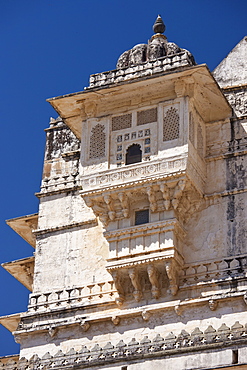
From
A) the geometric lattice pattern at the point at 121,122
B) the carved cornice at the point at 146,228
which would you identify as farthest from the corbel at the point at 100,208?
the geometric lattice pattern at the point at 121,122

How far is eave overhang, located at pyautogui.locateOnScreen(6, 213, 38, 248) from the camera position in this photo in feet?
88.4

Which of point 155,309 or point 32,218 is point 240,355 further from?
point 32,218

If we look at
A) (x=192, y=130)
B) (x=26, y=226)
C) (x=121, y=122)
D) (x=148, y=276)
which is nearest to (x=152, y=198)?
(x=148, y=276)

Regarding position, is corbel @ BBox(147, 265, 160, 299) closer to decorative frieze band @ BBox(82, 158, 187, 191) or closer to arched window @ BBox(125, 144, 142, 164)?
decorative frieze band @ BBox(82, 158, 187, 191)

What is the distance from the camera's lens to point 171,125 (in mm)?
24703

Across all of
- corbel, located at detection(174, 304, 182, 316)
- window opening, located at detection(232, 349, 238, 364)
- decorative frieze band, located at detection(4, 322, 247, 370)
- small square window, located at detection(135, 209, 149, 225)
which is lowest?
window opening, located at detection(232, 349, 238, 364)

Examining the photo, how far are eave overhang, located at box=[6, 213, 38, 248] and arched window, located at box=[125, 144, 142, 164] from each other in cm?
296

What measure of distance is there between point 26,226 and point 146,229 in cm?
398

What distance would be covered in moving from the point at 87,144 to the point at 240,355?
5774 mm

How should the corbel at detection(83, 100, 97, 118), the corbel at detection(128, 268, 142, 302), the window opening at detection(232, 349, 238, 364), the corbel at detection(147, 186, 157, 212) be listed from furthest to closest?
the corbel at detection(83, 100, 97, 118) < the corbel at detection(147, 186, 157, 212) < the corbel at detection(128, 268, 142, 302) < the window opening at detection(232, 349, 238, 364)

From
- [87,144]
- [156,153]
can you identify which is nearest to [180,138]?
[156,153]

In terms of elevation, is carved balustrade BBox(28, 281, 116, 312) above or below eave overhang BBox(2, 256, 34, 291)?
below

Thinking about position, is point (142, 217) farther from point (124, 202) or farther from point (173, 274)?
point (173, 274)

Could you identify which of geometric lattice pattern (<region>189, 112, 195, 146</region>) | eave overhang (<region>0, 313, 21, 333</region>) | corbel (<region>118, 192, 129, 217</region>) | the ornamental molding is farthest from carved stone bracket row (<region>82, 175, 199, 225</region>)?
eave overhang (<region>0, 313, 21, 333</region>)
